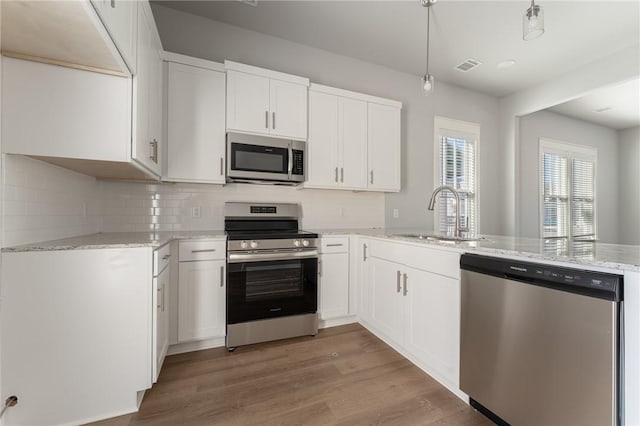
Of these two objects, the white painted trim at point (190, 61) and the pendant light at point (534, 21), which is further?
the white painted trim at point (190, 61)

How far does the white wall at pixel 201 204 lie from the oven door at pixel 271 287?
0.69 metres

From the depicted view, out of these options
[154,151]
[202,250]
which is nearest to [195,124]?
[154,151]

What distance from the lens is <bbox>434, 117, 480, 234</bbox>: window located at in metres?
3.79

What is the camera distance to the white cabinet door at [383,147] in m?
3.11

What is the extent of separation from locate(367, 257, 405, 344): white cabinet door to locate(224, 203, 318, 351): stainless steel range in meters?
0.54

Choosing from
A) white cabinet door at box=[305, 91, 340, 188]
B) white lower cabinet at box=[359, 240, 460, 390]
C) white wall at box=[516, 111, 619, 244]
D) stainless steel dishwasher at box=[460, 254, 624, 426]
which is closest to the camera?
stainless steel dishwasher at box=[460, 254, 624, 426]

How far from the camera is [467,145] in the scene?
13.3 ft

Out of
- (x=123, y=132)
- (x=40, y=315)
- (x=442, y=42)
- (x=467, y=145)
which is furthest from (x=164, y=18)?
(x=467, y=145)

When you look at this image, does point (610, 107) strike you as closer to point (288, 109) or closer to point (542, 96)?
point (542, 96)

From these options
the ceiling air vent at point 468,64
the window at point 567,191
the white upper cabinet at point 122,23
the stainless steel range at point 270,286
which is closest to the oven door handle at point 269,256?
the stainless steel range at point 270,286

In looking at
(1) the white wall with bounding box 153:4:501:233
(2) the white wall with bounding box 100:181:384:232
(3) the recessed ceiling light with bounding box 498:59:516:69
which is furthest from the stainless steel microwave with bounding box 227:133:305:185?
(3) the recessed ceiling light with bounding box 498:59:516:69

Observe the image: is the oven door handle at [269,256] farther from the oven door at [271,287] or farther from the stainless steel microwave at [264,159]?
the stainless steel microwave at [264,159]

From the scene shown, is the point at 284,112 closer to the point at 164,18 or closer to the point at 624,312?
the point at 164,18

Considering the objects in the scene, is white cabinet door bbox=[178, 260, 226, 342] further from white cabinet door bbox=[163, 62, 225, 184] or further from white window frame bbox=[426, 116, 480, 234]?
white window frame bbox=[426, 116, 480, 234]
